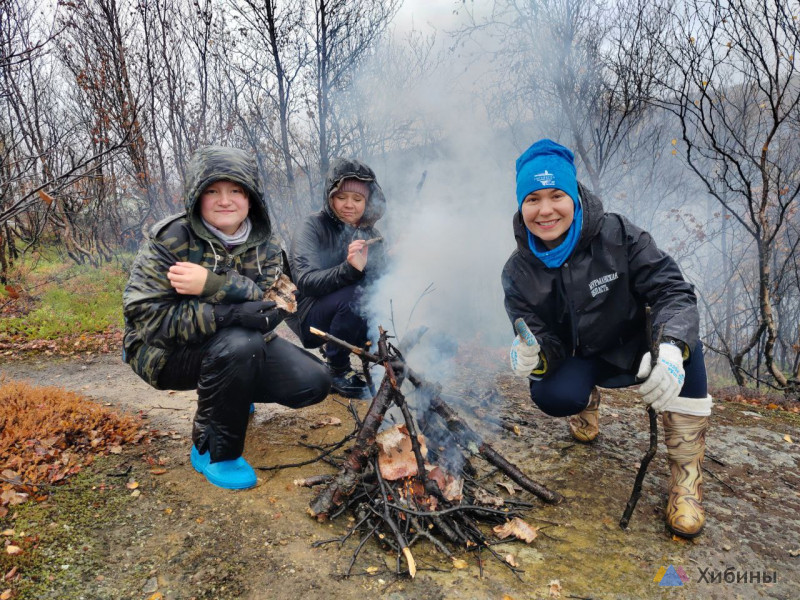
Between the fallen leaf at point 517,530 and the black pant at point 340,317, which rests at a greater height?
the black pant at point 340,317

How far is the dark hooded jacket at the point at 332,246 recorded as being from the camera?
3521mm

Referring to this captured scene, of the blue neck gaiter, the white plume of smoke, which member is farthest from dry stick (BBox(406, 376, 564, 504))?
the white plume of smoke

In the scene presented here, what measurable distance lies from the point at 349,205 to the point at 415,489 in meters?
2.33

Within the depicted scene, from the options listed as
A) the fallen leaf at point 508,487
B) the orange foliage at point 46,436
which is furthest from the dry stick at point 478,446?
the orange foliage at point 46,436

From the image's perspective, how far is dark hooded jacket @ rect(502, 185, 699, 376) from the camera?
229 centimetres

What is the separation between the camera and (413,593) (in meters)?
1.70

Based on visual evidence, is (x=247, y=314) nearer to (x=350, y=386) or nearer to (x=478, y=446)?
(x=478, y=446)

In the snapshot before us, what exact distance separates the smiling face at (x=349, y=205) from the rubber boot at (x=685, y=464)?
2.61 m

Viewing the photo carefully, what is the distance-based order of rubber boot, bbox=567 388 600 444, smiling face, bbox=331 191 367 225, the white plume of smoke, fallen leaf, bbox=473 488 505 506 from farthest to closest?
the white plume of smoke < smiling face, bbox=331 191 367 225 < rubber boot, bbox=567 388 600 444 < fallen leaf, bbox=473 488 505 506

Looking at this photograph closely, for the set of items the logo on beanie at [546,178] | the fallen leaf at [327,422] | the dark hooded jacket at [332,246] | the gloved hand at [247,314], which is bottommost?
the fallen leaf at [327,422]

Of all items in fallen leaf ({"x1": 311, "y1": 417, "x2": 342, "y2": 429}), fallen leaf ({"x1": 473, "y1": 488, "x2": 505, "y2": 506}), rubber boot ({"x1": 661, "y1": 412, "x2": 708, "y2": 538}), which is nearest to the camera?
rubber boot ({"x1": 661, "y1": 412, "x2": 708, "y2": 538})

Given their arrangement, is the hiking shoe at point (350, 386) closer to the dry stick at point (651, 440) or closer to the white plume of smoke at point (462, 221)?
the white plume of smoke at point (462, 221)

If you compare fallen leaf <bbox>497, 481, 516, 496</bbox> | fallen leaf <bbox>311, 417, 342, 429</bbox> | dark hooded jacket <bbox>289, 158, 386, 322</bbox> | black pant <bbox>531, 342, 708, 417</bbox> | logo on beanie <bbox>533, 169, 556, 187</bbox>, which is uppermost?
logo on beanie <bbox>533, 169, 556, 187</bbox>

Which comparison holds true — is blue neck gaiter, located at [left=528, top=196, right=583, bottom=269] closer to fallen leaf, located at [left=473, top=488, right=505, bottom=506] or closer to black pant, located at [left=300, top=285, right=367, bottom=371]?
fallen leaf, located at [left=473, top=488, right=505, bottom=506]
